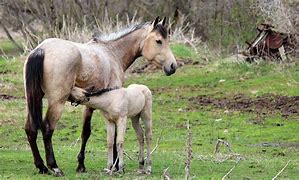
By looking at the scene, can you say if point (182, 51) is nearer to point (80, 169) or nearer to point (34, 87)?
point (80, 169)

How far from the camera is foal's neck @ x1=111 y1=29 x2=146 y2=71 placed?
1186cm

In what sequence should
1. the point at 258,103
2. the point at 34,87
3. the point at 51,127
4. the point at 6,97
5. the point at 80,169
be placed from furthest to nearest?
the point at 6,97, the point at 258,103, the point at 80,169, the point at 51,127, the point at 34,87

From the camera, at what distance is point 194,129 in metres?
18.1

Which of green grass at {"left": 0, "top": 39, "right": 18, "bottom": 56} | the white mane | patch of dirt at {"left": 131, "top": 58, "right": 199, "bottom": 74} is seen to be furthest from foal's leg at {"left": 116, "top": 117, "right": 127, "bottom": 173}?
green grass at {"left": 0, "top": 39, "right": 18, "bottom": 56}

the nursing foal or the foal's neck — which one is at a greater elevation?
the foal's neck

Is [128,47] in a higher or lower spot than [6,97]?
higher

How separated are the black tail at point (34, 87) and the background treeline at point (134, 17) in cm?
2099

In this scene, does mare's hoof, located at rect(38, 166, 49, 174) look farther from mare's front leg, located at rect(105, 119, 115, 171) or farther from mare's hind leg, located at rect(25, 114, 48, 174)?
mare's front leg, located at rect(105, 119, 115, 171)

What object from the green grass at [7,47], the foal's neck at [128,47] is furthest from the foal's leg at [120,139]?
the green grass at [7,47]

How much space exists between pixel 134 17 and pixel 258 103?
13.1 metres

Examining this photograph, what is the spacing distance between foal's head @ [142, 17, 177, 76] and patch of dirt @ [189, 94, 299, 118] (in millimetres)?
7637

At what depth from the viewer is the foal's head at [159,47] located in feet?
39.8

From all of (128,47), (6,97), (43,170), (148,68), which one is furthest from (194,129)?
(148,68)

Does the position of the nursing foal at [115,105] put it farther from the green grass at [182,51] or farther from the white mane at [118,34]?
the green grass at [182,51]
